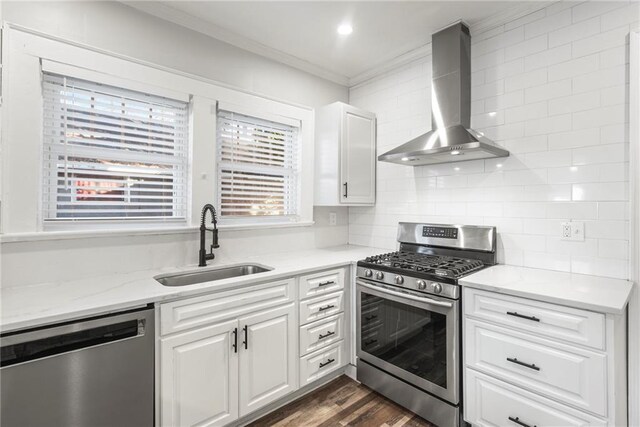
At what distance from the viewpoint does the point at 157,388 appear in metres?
1.53

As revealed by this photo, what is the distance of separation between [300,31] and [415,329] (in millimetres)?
2327

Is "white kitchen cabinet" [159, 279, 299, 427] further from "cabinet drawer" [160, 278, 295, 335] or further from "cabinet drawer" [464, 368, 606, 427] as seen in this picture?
"cabinet drawer" [464, 368, 606, 427]

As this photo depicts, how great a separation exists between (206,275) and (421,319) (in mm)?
1483

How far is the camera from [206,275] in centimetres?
218

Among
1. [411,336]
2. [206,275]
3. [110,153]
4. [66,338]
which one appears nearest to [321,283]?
[411,336]

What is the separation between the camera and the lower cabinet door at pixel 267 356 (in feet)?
6.03

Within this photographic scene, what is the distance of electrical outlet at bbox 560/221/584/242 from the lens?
1.89m

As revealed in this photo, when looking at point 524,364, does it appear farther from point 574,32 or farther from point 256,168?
point 256,168

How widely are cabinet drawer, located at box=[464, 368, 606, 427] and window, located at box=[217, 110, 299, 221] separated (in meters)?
1.89

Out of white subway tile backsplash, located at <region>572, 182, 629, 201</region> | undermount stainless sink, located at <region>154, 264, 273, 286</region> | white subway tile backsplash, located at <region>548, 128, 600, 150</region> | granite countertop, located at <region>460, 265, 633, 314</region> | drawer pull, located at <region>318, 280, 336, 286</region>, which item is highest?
white subway tile backsplash, located at <region>548, 128, 600, 150</region>

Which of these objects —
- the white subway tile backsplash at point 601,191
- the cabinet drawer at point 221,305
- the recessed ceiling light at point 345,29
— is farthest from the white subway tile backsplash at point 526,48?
the cabinet drawer at point 221,305

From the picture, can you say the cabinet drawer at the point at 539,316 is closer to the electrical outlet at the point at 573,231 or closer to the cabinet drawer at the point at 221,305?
the electrical outlet at the point at 573,231

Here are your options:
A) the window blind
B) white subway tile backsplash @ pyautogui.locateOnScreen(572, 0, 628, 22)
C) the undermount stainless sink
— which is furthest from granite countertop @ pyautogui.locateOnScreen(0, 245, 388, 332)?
white subway tile backsplash @ pyautogui.locateOnScreen(572, 0, 628, 22)

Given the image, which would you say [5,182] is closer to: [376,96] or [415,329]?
[415,329]
